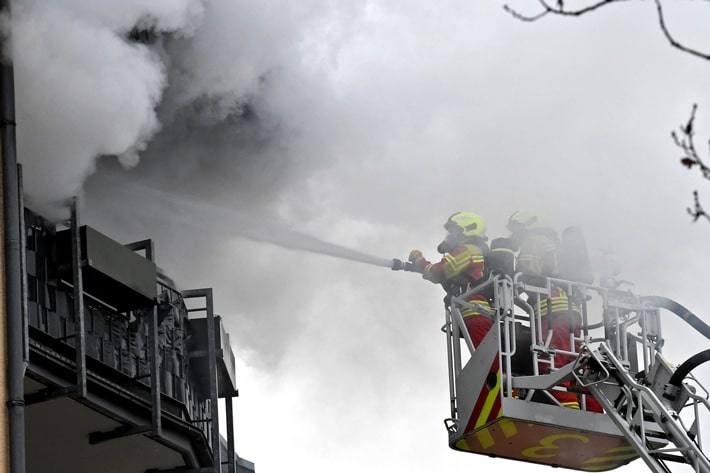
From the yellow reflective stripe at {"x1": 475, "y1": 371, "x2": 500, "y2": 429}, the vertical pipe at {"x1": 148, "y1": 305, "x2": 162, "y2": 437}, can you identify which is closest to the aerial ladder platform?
the yellow reflective stripe at {"x1": 475, "y1": 371, "x2": 500, "y2": 429}

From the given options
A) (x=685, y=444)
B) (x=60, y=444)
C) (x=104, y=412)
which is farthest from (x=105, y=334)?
(x=685, y=444)

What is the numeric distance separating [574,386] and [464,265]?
1647mm

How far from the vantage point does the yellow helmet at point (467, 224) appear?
12383mm

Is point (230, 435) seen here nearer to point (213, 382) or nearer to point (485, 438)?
point (213, 382)

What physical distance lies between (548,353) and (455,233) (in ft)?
5.26

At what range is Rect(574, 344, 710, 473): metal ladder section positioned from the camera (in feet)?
32.9

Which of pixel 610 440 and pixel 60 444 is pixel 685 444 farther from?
pixel 60 444

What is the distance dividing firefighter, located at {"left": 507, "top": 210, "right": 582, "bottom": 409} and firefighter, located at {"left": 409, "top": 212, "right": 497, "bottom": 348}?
32cm

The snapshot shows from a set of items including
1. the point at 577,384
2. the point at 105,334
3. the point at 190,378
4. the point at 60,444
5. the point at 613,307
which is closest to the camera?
the point at 577,384

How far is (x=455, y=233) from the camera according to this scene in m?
12.4

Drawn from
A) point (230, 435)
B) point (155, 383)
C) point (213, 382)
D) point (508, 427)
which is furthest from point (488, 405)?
point (230, 435)

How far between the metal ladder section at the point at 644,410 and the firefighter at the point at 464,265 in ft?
4.20

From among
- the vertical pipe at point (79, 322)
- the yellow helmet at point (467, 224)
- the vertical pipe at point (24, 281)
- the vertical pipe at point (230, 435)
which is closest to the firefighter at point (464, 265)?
the yellow helmet at point (467, 224)

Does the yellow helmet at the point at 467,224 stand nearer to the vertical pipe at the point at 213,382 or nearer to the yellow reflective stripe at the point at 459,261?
the yellow reflective stripe at the point at 459,261
